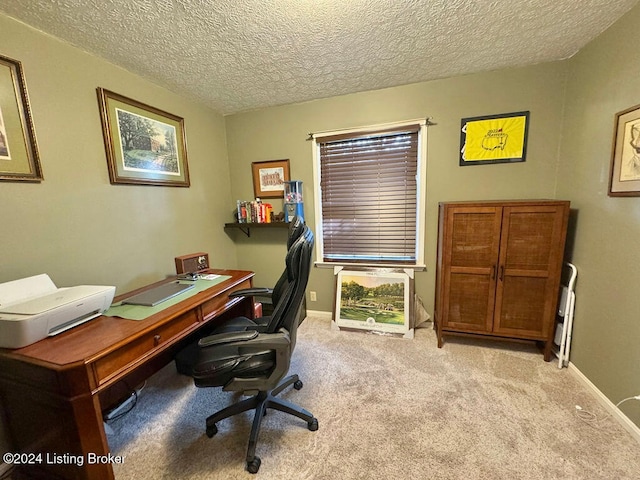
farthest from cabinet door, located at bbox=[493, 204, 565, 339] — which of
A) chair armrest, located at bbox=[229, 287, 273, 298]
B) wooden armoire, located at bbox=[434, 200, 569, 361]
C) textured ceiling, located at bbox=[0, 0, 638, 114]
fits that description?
chair armrest, located at bbox=[229, 287, 273, 298]

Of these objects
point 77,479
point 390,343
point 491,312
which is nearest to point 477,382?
point 491,312

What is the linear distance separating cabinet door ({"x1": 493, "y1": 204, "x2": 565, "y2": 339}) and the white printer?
8.61ft

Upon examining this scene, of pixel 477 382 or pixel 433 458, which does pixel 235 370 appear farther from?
pixel 477 382

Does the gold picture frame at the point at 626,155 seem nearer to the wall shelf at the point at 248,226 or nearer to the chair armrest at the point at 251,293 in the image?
the chair armrest at the point at 251,293

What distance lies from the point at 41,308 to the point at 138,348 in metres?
0.40

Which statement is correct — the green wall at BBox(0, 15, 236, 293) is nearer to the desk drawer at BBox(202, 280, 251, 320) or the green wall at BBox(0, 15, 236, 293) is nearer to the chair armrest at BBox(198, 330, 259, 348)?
the desk drawer at BBox(202, 280, 251, 320)

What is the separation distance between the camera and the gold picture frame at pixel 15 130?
1.23 meters

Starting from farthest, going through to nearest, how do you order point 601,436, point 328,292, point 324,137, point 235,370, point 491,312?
point 328,292, point 324,137, point 491,312, point 601,436, point 235,370

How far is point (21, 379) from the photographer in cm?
98

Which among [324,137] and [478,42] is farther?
[324,137]

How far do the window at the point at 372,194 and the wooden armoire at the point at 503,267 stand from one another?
422 mm

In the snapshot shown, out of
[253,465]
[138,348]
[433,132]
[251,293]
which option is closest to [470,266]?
[433,132]

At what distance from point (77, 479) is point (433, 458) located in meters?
1.59

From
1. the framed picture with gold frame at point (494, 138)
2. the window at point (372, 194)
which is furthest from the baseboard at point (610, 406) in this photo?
the framed picture with gold frame at point (494, 138)
